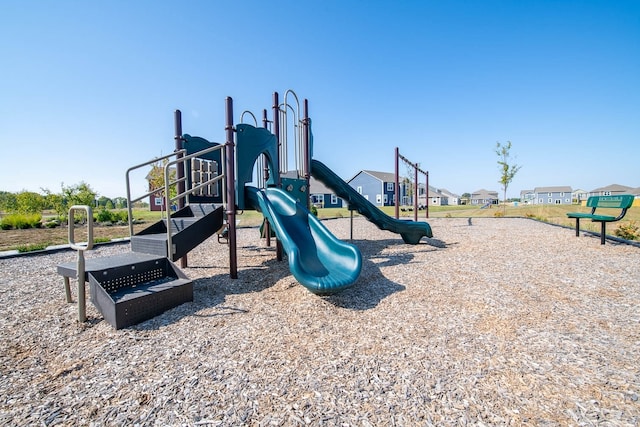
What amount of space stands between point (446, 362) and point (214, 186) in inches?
262

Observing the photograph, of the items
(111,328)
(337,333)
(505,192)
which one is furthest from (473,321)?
(505,192)

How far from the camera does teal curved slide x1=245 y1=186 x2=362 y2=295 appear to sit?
12.7 feet

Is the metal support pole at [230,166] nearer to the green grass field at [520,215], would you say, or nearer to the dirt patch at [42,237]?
the dirt patch at [42,237]

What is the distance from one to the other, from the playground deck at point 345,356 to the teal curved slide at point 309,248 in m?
0.32

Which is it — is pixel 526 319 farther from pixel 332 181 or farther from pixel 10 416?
pixel 332 181

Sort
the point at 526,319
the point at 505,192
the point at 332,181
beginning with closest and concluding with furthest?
the point at 526,319 → the point at 332,181 → the point at 505,192

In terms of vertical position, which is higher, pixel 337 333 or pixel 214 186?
pixel 214 186

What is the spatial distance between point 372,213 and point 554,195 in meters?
92.9

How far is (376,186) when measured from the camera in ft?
160

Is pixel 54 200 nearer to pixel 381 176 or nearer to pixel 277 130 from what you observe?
pixel 277 130

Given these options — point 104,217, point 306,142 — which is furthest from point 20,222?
point 306,142

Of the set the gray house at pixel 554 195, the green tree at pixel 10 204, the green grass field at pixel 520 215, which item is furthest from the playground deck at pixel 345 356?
the gray house at pixel 554 195

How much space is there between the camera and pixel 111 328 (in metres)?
3.20

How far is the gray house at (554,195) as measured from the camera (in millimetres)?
78000
